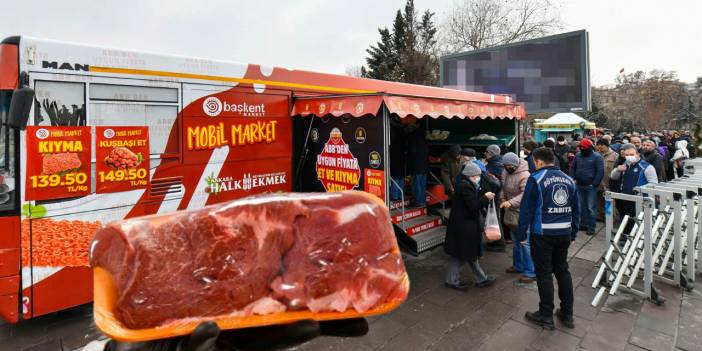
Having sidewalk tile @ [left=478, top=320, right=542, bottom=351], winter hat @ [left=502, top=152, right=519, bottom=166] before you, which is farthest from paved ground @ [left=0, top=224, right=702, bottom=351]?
winter hat @ [left=502, top=152, right=519, bottom=166]

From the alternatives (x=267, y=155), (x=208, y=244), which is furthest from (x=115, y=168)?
(x=208, y=244)

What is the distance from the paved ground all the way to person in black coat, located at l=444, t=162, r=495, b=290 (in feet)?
1.04

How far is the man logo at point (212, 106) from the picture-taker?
4816 mm

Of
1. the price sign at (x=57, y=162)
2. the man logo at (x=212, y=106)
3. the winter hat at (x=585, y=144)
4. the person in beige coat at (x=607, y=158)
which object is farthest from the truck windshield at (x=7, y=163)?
the person in beige coat at (x=607, y=158)

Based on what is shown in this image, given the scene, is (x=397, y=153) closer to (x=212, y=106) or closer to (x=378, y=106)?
(x=378, y=106)

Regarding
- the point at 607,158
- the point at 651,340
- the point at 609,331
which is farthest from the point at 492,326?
the point at 607,158

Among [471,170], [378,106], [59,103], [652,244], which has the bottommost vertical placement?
[652,244]

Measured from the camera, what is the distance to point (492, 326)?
4.17m

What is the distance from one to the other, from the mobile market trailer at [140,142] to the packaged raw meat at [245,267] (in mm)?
2273

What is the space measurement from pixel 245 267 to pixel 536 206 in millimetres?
3381

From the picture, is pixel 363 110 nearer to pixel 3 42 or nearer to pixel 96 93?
pixel 96 93

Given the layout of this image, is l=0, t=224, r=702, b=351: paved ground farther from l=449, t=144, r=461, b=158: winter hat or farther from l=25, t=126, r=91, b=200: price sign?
l=449, t=144, r=461, b=158: winter hat

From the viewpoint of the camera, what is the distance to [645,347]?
3697 millimetres

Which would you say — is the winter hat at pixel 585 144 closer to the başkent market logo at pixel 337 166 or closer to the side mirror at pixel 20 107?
the başkent market logo at pixel 337 166
